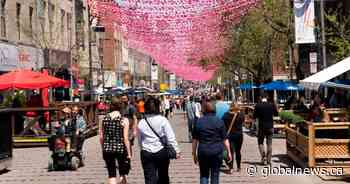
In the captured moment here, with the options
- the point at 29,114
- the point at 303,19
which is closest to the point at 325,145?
the point at 303,19

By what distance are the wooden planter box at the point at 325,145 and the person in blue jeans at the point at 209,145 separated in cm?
419

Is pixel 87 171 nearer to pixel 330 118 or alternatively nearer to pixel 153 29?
pixel 330 118

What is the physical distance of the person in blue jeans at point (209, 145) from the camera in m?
10.3

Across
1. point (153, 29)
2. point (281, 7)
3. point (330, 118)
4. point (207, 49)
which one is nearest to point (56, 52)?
point (207, 49)

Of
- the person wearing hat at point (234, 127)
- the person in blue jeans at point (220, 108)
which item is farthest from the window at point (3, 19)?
the person wearing hat at point (234, 127)

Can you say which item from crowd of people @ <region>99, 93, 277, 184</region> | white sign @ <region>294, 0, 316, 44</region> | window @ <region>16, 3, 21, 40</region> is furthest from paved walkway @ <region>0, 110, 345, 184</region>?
window @ <region>16, 3, 21, 40</region>

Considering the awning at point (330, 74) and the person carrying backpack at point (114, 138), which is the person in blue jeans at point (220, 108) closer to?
the awning at point (330, 74)

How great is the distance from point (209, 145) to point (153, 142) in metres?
0.90

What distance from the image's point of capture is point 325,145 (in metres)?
14.1

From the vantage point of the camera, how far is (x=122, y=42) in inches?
3718

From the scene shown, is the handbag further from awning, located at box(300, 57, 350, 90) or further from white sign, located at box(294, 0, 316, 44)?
white sign, located at box(294, 0, 316, 44)

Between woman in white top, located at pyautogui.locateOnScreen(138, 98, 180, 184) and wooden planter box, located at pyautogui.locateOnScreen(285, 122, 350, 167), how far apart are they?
4991 mm

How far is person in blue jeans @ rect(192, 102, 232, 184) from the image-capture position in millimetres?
10320

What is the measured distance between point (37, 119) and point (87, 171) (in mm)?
9436
